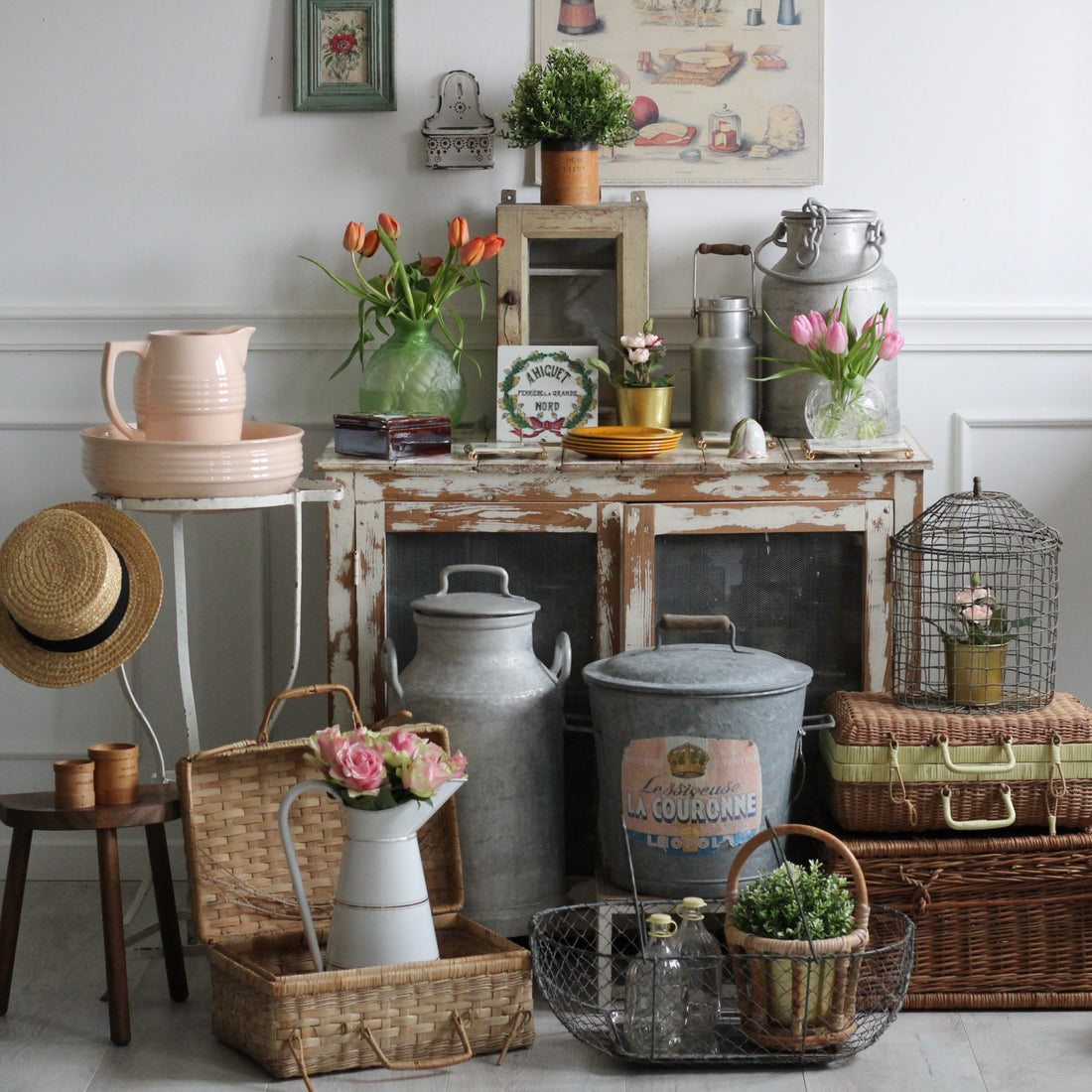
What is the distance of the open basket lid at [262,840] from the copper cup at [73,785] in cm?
18

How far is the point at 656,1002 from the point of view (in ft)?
8.00

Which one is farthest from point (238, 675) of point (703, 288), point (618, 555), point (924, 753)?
point (924, 753)

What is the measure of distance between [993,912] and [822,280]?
131cm

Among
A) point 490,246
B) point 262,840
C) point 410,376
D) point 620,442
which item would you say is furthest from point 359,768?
point 490,246

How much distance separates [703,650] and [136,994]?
49.9 inches

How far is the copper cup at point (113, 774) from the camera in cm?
259

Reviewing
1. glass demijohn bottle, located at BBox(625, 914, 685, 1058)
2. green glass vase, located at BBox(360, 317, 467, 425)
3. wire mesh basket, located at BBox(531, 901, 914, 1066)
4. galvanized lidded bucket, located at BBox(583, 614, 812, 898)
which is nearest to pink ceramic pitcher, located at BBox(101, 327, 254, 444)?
green glass vase, located at BBox(360, 317, 467, 425)

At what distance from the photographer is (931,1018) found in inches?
102

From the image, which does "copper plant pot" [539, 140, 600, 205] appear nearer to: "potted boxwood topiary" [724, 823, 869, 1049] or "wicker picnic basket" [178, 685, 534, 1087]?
"wicker picnic basket" [178, 685, 534, 1087]

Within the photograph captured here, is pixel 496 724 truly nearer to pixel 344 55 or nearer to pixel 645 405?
pixel 645 405

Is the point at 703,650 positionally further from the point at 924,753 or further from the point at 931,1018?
the point at 931,1018

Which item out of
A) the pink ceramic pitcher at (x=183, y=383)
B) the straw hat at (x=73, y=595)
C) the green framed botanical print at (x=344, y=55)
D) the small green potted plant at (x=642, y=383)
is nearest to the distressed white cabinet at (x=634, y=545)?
the small green potted plant at (x=642, y=383)

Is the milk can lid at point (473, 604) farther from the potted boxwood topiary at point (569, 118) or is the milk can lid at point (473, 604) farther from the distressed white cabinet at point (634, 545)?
the potted boxwood topiary at point (569, 118)

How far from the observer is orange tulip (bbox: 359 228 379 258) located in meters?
3.06
